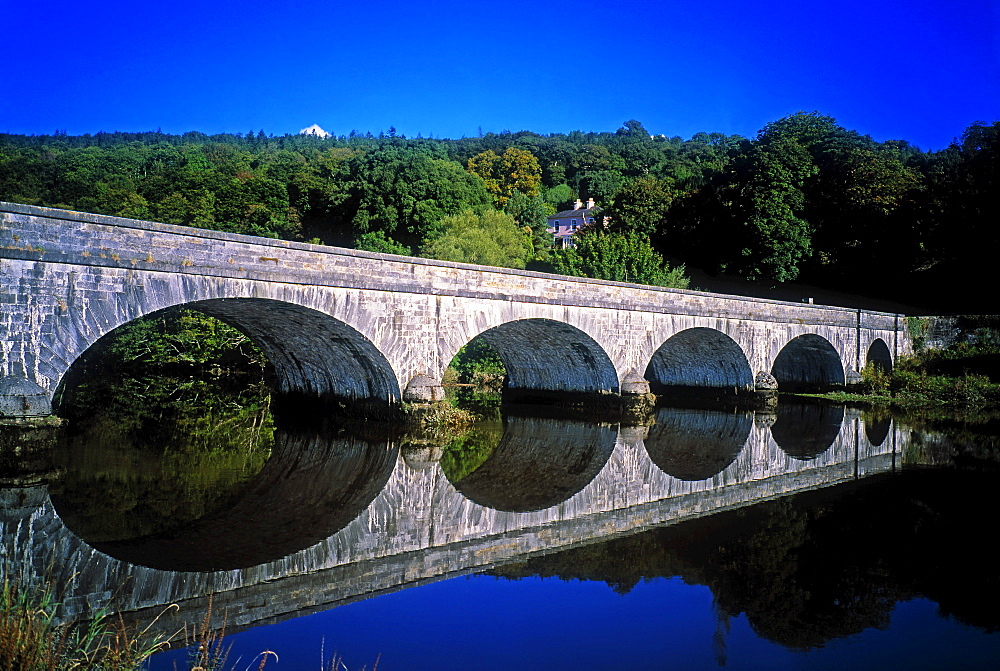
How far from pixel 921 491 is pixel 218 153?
6328 cm

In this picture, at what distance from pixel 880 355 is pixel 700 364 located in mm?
11264

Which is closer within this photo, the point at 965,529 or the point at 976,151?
the point at 965,529

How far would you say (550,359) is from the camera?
23656 mm

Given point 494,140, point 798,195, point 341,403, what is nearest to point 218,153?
point 494,140

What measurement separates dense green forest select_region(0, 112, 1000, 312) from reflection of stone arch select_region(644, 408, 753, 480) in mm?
11421

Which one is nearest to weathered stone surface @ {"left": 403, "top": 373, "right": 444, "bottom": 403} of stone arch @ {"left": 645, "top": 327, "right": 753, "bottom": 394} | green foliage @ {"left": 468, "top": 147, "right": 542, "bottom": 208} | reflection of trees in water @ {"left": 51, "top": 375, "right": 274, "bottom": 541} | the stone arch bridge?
the stone arch bridge

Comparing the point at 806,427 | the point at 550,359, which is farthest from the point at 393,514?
the point at 806,427

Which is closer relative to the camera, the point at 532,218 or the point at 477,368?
the point at 477,368

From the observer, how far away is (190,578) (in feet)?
25.0

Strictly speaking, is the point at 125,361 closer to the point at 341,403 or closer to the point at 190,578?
the point at 341,403

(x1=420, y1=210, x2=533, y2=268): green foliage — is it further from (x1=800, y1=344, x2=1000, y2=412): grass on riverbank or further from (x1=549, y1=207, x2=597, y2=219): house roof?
(x1=549, y1=207, x2=597, y2=219): house roof

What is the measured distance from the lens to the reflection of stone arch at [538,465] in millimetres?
12020

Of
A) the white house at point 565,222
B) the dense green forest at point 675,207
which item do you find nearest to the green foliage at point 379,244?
the dense green forest at point 675,207

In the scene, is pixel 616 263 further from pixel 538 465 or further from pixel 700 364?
pixel 538 465
